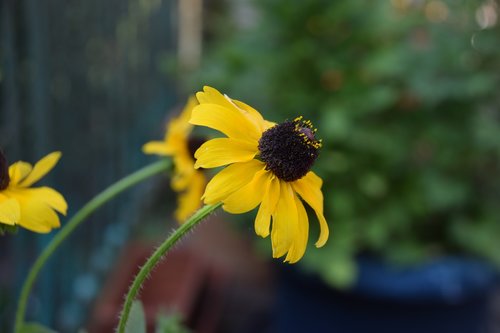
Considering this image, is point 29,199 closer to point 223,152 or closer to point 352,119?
point 223,152

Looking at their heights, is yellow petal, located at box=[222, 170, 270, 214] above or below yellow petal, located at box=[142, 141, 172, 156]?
below

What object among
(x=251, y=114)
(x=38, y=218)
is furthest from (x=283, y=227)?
(x=38, y=218)

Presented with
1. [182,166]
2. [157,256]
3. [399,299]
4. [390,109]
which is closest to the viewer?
[157,256]

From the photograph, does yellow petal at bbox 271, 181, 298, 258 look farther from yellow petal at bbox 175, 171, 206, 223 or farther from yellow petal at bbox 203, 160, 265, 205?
yellow petal at bbox 175, 171, 206, 223

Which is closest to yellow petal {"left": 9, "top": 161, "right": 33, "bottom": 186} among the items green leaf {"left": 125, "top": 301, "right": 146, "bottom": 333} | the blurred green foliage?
green leaf {"left": 125, "top": 301, "right": 146, "bottom": 333}

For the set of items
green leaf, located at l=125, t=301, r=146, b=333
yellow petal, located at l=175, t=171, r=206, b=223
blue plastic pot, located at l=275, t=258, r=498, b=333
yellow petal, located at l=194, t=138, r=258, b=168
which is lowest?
green leaf, located at l=125, t=301, r=146, b=333

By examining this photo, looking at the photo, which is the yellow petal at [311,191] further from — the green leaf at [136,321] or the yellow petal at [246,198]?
the green leaf at [136,321]

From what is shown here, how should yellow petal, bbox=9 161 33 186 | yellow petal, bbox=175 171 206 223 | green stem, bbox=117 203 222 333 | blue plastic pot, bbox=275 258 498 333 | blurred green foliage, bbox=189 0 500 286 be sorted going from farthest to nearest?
blurred green foliage, bbox=189 0 500 286 < blue plastic pot, bbox=275 258 498 333 < yellow petal, bbox=175 171 206 223 < yellow petal, bbox=9 161 33 186 < green stem, bbox=117 203 222 333
